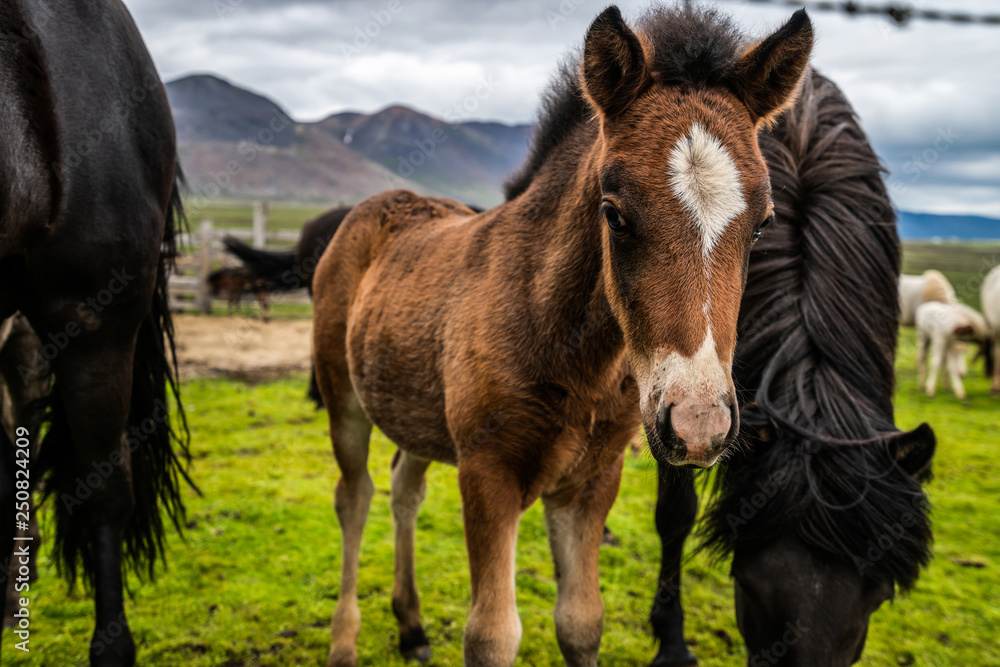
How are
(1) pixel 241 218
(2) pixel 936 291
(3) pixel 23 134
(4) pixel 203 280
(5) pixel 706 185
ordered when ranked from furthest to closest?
(1) pixel 241 218
(4) pixel 203 280
(2) pixel 936 291
(3) pixel 23 134
(5) pixel 706 185

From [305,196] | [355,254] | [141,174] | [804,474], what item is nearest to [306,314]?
[355,254]

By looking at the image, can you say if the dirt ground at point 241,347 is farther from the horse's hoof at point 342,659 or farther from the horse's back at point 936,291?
the horse's back at point 936,291

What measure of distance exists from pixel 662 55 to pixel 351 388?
247cm

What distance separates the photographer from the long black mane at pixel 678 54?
70.4 inches

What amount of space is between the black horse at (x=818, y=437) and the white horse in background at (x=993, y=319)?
10644 mm

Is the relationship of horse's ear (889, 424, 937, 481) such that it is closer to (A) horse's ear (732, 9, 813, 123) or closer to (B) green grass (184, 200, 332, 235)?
(A) horse's ear (732, 9, 813, 123)

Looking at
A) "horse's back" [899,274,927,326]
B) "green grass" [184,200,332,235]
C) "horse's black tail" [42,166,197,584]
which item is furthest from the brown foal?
Answer: "green grass" [184,200,332,235]

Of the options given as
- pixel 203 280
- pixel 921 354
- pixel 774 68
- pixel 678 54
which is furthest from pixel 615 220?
pixel 203 280

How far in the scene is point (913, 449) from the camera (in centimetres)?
214

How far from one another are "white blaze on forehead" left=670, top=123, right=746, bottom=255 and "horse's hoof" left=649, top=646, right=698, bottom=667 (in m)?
2.74

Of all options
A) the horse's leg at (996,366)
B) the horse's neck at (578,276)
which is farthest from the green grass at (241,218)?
the horse's neck at (578,276)

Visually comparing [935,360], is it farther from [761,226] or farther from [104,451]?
[104,451]

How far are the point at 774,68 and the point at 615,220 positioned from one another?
2.36 ft

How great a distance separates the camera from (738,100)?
Answer: 71.7 inches
